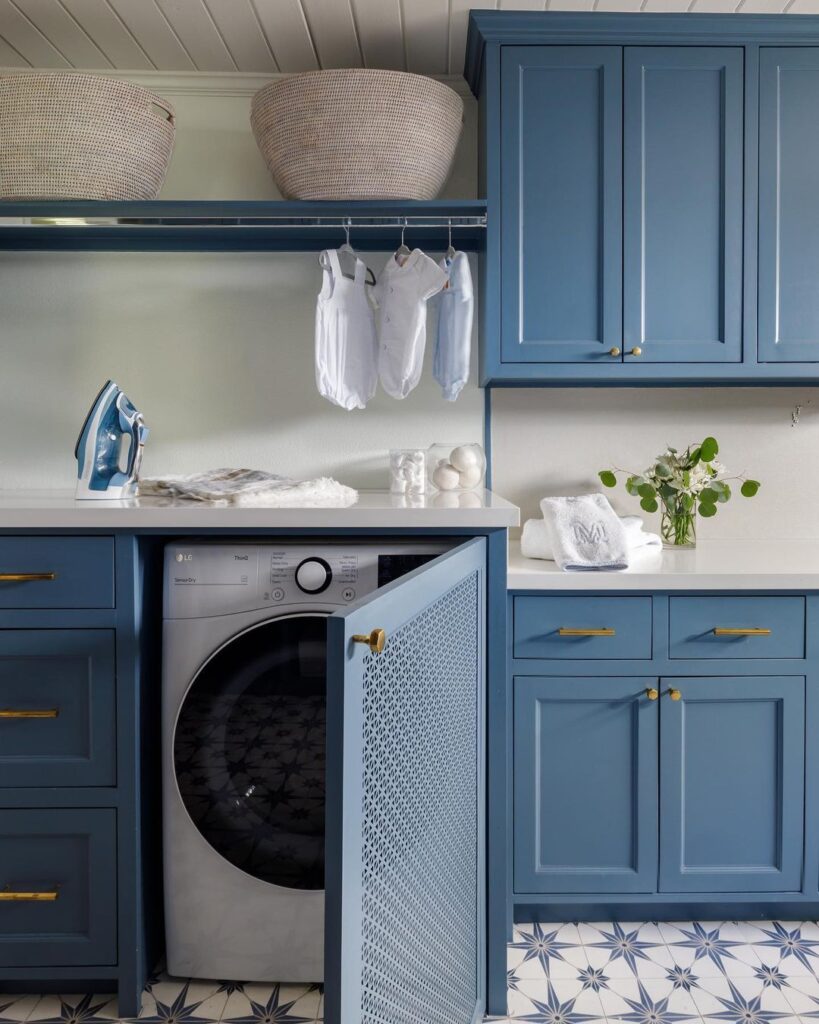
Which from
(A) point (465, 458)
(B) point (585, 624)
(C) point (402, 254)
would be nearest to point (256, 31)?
(C) point (402, 254)

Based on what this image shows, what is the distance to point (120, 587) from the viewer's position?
1667 millimetres

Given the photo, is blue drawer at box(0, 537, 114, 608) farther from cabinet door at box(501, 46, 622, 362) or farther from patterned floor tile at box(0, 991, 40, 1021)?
cabinet door at box(501, 46, 622, 362)

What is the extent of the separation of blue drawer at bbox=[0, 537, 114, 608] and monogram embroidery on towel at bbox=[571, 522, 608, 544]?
106cm

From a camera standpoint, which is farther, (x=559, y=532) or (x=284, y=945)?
(x=559, y=532)

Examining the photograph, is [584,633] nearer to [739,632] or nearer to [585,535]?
[585,535]

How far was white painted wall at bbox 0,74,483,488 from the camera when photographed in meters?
2.38

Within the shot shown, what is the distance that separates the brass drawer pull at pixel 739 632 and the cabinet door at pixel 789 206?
73 cm

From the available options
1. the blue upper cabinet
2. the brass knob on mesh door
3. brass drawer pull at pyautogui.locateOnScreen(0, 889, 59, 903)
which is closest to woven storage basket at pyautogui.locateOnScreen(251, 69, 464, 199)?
the blue upper cabinet

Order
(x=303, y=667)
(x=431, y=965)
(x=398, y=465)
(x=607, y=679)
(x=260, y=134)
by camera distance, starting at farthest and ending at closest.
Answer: (x=398, y=465) → (x=260, y=134) → (x=607, y=679) → (x=303, y=667) → (x=431, y=965)

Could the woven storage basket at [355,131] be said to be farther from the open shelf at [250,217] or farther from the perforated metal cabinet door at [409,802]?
the perforated metal cabinet door at [409,802]

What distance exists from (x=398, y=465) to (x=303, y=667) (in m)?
0.74

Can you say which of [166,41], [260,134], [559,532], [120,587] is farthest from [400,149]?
[120,587]

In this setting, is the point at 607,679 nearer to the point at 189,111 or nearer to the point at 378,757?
the point at 378,757

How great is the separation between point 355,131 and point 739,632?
1.50 meters
